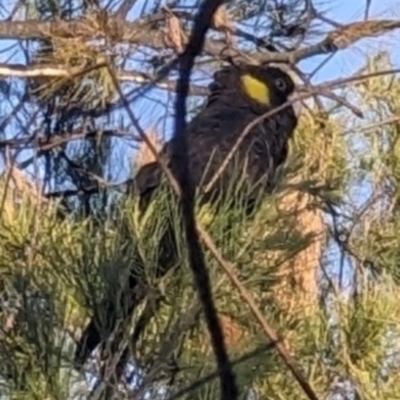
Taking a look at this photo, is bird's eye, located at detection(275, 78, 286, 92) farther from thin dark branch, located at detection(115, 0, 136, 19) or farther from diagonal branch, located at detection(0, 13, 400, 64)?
thin dark branch, located at detection(115, 0, 136, 19)

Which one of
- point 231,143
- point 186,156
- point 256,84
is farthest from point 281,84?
point 186,156

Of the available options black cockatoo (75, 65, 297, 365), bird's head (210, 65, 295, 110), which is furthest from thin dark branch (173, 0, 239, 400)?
bird's head (210, 65, 295, 110)

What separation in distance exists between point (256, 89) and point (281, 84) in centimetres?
2

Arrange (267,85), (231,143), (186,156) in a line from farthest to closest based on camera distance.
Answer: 1. (267,85)
2. (231,143)
3. (186,156)

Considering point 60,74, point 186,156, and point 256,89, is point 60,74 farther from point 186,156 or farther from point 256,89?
point 186,156

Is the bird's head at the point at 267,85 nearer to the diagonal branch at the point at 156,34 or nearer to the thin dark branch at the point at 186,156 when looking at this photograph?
the diagonal branch at the point at 156,34

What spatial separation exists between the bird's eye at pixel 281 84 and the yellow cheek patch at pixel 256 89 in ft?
0.04

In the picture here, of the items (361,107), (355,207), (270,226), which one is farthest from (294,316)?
(361,107)

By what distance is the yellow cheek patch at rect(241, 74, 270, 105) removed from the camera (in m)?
1.19

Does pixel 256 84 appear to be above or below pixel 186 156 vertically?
above

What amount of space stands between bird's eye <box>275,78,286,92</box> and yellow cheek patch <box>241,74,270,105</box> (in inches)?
0.5

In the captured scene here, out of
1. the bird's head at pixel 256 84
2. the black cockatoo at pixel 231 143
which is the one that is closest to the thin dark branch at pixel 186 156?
the black cockatoo at pixel 231 143

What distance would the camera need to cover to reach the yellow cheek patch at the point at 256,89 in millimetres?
1185

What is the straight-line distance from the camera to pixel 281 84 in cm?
120
